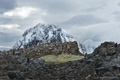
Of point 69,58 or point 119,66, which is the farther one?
point 69,58

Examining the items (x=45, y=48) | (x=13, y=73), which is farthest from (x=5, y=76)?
(x=45, y=48)

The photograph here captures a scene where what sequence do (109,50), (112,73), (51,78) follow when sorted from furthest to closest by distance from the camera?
(109,50), (51,78), (112,73)

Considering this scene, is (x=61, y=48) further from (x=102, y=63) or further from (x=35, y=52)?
(x=102, y=63)

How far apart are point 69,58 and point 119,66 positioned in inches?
1099

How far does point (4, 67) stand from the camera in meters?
25.6

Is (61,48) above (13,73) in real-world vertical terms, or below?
above

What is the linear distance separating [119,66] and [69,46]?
40627 mm

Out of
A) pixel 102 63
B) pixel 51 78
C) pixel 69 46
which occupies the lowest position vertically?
pixel 51 78

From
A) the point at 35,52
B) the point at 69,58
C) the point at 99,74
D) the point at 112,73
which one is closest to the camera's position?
the point at 112,73

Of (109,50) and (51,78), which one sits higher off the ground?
(109,50)

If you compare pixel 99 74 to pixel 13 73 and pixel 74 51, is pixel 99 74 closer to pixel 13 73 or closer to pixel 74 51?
pixel 13 73

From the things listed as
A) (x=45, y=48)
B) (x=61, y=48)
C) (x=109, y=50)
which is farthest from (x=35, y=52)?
(x=109, y=50)

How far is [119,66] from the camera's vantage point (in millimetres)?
19078

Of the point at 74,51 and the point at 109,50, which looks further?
the point at 74,51
